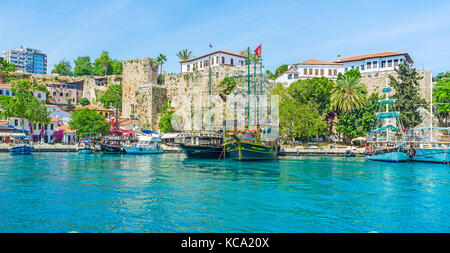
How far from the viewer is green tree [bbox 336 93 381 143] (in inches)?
2037

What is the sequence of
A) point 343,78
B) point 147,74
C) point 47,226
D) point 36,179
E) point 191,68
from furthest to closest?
point 191,68
point 147,74
point 343,78
point 36,179
point 47,226

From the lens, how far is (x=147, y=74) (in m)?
66.9

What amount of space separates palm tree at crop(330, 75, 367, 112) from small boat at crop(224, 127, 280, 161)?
18.1 metres

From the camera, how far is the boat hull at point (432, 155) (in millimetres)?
35969

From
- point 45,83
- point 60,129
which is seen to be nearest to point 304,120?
point 60,129

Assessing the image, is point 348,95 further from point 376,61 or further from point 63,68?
point 63,68

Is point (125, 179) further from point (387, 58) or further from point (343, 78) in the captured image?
point (387, 58)

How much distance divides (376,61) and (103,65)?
217ft

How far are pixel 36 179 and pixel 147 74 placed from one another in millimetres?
48119

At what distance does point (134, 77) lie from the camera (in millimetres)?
68250

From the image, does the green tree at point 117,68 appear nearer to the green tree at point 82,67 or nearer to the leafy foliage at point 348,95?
the green tree at point 82,67

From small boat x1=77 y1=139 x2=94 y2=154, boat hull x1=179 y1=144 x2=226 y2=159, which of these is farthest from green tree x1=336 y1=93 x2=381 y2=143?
A: small boat x1=77 y1=139 x2=94 y2=154

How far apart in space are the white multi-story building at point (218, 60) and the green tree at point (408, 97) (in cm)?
2589

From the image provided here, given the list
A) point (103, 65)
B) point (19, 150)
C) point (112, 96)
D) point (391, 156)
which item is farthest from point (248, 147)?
point (103, 65)
